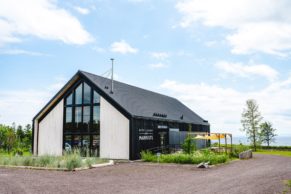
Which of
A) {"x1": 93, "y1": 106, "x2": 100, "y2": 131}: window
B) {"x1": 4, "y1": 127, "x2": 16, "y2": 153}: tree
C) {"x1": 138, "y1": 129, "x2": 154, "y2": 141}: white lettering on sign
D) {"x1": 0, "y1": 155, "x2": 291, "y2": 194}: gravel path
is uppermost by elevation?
{"x1": 93, "y1": 106, "x2": 100, "y2": 131}: window

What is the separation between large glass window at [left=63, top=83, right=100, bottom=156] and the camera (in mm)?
27197

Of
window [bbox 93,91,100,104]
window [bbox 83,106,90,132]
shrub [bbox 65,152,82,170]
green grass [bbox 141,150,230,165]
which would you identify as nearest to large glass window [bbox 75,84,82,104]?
window [bbox 83,106,90,132]

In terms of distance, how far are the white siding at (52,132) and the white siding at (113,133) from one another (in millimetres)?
4603

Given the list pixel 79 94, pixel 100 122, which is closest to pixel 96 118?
pixel 100 122

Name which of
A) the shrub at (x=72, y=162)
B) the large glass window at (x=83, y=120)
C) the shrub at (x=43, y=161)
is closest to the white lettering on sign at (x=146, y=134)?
the large glass window at (x=83, y=120)

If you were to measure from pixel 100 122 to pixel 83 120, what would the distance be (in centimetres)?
192

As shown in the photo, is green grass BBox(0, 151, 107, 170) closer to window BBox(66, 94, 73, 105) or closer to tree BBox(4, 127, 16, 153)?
window BBox(66, 94, 73, 105)

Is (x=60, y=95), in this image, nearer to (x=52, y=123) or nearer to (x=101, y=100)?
(x=52, y=123)

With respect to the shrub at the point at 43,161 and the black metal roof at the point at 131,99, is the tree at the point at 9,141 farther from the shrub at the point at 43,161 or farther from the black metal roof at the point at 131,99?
the shrub at the point at 43,161

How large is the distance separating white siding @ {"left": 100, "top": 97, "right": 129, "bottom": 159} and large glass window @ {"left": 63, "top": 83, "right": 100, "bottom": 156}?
1.80 feet

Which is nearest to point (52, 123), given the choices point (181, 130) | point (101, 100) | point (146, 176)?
point (101, 100)

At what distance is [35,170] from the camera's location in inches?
742

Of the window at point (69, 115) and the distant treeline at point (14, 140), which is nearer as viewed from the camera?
the window at point (69, 115)

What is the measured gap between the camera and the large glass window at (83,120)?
2720 cm
